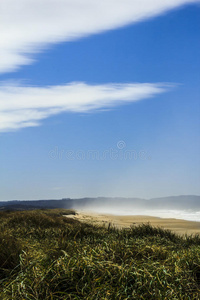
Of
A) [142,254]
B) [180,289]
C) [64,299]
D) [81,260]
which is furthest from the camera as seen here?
[142,254]

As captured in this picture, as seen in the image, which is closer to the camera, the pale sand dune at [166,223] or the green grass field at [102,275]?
the green grass field at [102,275]

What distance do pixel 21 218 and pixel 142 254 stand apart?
6624 millimetres

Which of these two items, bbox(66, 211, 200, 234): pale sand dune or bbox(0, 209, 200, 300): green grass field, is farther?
bbox(66, 211, 200, 234): pale sand dune

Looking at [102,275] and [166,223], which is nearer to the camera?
[102,275]

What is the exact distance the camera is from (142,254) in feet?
16.3

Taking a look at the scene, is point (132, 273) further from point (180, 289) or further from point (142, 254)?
point (142, 254)

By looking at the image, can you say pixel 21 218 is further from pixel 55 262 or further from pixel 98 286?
pixel 98 286

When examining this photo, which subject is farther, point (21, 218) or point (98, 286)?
point (21, 218)

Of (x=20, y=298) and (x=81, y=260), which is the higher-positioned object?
(x=81, y=260)

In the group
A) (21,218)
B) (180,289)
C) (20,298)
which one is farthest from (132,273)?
(21,218)

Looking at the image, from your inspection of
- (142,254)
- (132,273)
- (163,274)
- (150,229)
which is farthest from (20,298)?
(150,229)

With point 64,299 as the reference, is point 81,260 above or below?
above

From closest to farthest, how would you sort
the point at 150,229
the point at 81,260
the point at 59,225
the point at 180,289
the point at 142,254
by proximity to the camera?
the point at 180,289 → the point at 81,260 → the point at 142,254 → the point at 150,229 → the point at 59,225

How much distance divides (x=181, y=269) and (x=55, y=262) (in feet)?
5.07
